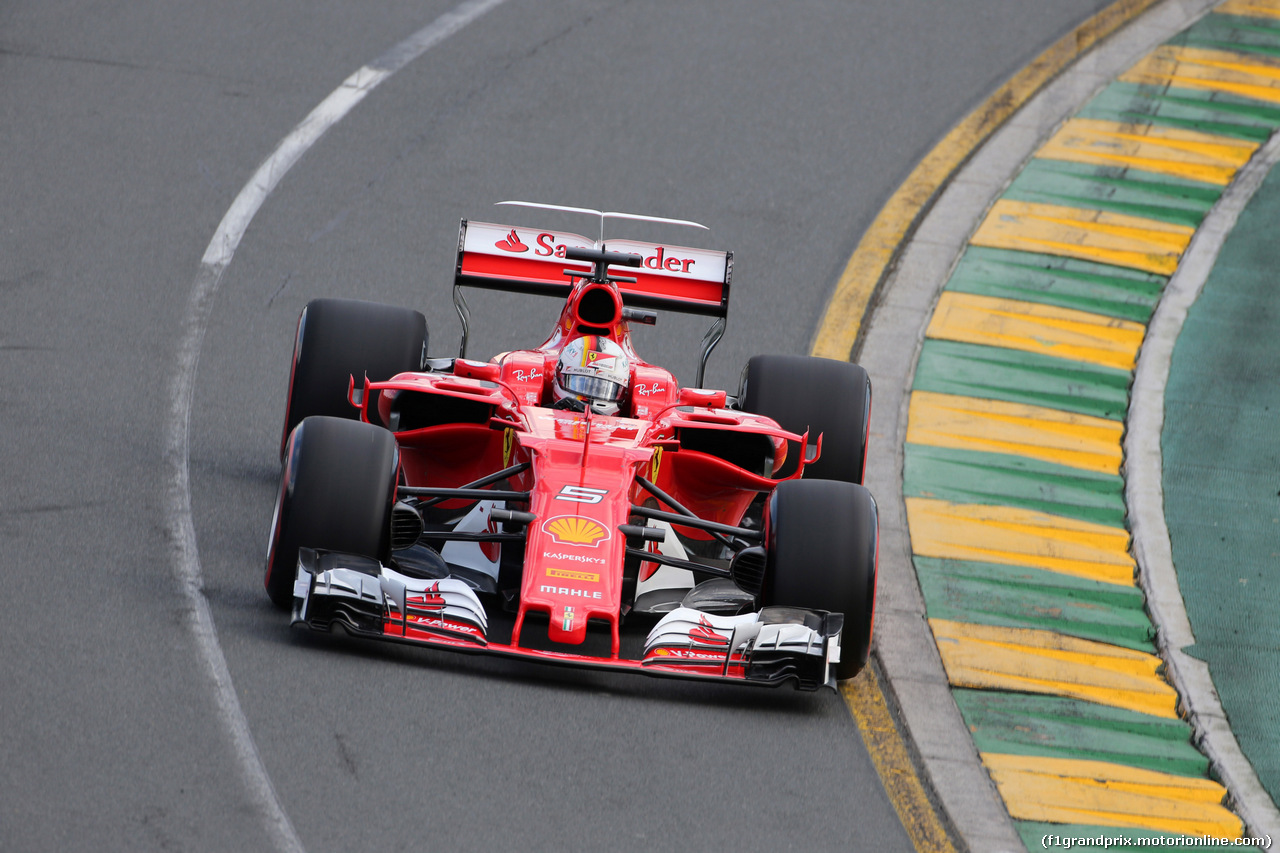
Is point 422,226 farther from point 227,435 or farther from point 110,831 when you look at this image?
point 110,831

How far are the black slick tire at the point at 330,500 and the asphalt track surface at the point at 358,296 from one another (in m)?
0.39

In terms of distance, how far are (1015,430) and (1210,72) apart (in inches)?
257

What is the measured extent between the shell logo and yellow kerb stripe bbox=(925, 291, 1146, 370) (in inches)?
196

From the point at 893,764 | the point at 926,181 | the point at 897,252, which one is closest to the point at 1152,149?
the point at 926,181

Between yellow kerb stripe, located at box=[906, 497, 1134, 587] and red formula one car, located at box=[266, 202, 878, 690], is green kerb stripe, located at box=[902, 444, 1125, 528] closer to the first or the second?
yellow kerb stripe, located at box=[906, 497, 1134, 587]

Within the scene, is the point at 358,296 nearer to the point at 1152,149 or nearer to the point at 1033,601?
the point at 1033,601

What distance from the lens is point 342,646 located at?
24.8ft

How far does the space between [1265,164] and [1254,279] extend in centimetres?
211

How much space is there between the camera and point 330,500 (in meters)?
7.52

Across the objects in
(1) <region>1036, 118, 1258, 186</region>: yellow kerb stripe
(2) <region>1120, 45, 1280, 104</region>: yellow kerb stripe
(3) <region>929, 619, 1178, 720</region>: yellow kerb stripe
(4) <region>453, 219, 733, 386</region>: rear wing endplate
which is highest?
(2) <region>1120, 45, 1280, 104</region>: yellow kerb stripe

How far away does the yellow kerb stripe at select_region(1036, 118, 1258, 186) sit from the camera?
1438 cm

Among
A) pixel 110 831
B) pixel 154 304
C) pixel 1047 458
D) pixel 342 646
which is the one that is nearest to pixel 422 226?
pixel 154 304

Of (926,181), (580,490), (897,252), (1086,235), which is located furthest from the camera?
(926,181)

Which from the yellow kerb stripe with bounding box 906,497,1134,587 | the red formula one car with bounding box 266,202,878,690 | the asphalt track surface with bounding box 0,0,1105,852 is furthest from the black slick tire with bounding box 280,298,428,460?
the yellow kerb stripe with bounding box 906,497,1134,587
